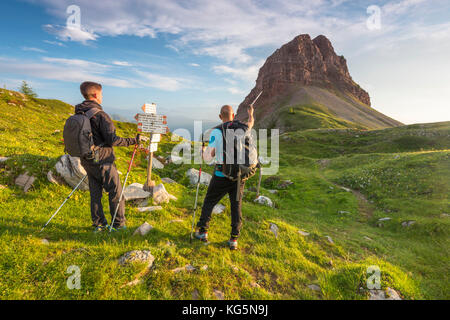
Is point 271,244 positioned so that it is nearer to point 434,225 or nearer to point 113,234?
point 113,234

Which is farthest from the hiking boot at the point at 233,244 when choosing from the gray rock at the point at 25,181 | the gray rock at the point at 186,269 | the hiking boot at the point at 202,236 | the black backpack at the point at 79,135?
A: the gray rock at the point at 25,181

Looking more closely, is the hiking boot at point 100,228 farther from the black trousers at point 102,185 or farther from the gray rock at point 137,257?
the gray rock at point 137,257

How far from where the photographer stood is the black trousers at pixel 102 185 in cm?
575

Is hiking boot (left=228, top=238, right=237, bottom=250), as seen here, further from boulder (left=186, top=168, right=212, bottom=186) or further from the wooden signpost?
boulder (left=186, top=168, right=212, bottom=186)

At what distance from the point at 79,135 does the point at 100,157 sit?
2.68 feet

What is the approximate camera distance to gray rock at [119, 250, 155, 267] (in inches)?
180

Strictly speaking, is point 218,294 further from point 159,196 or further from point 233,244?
point 159,196

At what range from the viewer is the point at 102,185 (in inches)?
239

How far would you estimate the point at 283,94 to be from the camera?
186 m

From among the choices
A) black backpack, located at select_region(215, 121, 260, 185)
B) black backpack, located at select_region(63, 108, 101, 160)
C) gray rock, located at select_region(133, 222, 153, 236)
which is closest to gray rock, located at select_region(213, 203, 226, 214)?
gray rock, located at select_region(133, 222, 153, 236)

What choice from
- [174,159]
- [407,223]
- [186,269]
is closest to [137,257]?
[186,269]

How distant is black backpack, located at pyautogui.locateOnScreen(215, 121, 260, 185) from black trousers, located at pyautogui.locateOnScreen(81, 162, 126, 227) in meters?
3.40
